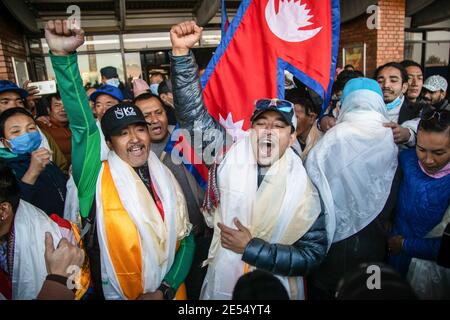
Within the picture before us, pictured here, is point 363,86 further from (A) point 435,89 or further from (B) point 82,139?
(A) point 435,89

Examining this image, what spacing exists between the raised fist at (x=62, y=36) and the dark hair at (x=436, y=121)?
1.80 m

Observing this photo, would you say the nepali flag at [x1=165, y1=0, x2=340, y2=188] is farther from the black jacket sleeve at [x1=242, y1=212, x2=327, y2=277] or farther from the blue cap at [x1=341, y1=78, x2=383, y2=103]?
the black jacket sleeve at [x1=242, y1=212, x2=327, y2=277]

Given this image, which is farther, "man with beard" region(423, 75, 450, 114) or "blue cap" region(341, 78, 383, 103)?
"man with beard" region(423, 75, 450, 114)

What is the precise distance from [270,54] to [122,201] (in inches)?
58.0

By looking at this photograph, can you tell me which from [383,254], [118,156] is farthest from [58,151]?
[383,254]

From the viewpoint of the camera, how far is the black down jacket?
1.43 m

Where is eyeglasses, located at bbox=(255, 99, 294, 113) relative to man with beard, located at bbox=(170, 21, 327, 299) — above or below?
above

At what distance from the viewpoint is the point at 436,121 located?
162 centimetres

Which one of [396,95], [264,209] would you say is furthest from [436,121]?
[396,95]

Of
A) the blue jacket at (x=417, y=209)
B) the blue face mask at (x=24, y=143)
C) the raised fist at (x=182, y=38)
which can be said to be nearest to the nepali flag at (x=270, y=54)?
the raised fist at (x=182, y=38)

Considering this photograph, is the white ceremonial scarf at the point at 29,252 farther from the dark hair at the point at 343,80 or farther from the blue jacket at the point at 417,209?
the dark hair at the point at 343,80

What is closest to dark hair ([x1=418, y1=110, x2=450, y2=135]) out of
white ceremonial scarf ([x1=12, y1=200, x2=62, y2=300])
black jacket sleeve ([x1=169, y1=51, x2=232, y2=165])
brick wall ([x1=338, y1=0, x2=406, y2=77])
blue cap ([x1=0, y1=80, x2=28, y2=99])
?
black jacket sleeve ([x1=169, y1=51, x2=232, y2=165])

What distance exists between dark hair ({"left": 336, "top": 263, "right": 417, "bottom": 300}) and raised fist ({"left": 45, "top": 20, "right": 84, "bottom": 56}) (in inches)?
62.0
